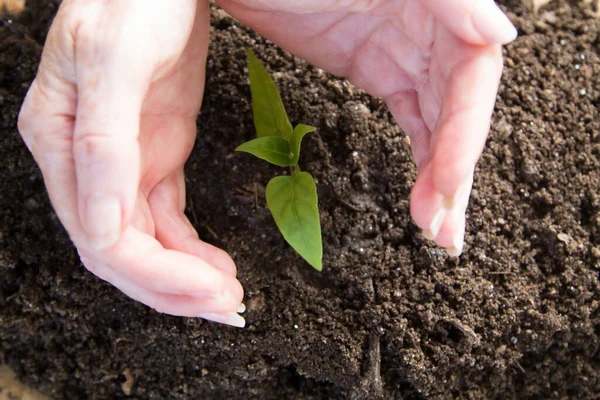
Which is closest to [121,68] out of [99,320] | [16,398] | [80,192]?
[80,192]

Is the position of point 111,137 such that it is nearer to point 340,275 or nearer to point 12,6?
point 340,275

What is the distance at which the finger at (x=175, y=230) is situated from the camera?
1176mm

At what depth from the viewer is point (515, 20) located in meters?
1.61

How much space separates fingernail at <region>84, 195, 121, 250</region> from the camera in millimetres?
867

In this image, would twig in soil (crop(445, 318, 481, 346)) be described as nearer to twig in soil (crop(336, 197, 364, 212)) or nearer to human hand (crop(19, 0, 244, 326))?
twig in soil (crop(336, 197, 364, 212))

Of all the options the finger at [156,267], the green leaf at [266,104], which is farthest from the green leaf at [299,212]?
the finger at [156,267]

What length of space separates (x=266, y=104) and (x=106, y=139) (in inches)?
19.5

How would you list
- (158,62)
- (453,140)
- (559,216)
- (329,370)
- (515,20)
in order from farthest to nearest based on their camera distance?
(515,20)
(559,216)
(329,370)
(158,62)
(453,140)

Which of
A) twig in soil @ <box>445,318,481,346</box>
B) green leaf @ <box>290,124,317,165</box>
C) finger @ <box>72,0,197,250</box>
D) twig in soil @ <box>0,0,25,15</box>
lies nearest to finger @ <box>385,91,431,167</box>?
green leaf @ <box>290,124,317,165</box>

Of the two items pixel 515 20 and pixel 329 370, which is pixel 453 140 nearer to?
pixel 329 370

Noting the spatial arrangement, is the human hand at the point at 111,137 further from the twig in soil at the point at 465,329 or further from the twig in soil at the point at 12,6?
the twig in soil at the point at 12,6

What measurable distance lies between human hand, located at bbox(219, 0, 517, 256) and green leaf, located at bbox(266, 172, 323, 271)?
0.78 feet

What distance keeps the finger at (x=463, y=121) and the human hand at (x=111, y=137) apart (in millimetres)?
432

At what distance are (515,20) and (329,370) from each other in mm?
1101
